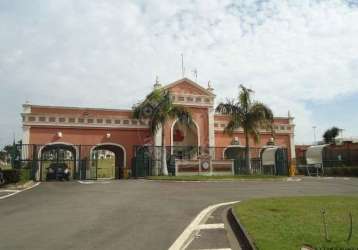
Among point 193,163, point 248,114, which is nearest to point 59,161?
point 193,163

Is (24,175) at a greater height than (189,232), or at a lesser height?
greater

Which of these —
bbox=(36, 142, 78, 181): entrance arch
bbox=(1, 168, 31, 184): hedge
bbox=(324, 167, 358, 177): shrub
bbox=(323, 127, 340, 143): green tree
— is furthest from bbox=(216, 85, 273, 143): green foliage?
bbox=(323, 127, 340, 143): green tree

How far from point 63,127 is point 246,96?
1528 centimetres

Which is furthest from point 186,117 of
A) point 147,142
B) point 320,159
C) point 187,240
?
point 187,240

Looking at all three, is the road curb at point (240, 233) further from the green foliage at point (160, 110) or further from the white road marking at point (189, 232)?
the green foliage at point (160, 110)

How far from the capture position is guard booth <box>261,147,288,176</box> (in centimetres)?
3312

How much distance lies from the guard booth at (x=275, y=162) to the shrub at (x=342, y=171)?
155 inches

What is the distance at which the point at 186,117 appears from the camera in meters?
30.5

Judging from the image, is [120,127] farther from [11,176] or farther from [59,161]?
[11,176]

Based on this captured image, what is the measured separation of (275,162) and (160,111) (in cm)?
1097

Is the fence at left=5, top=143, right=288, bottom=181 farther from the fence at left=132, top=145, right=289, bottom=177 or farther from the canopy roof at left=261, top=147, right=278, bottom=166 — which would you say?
the canopy roof at left=261, top=147, right=278, bottom=166

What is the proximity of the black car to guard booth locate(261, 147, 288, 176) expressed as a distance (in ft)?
53.9

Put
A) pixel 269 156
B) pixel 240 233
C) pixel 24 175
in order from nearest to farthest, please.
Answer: pixel 240 233 → pixel 24 175 → pixel 269 156

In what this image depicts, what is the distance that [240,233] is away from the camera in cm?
852
